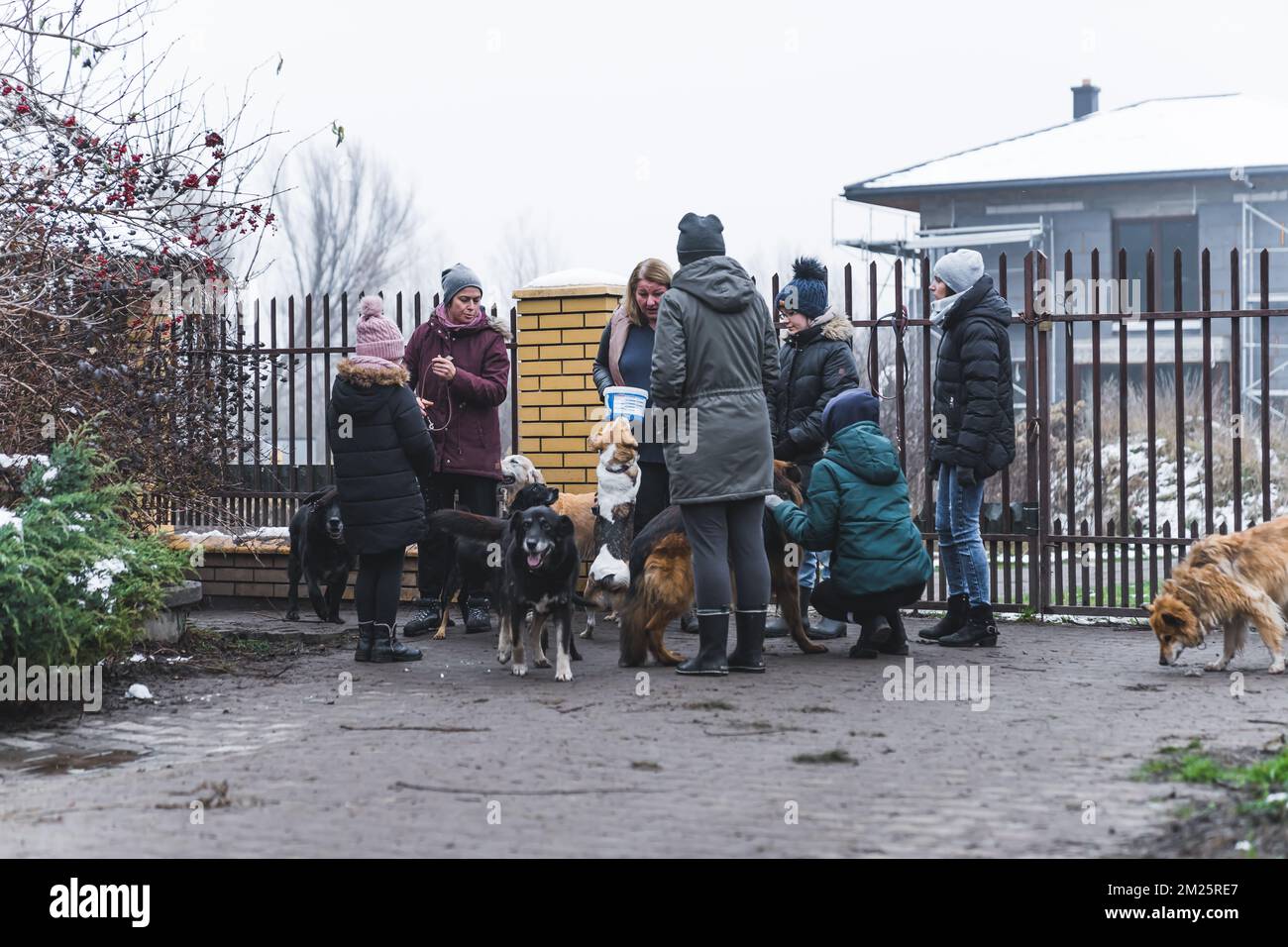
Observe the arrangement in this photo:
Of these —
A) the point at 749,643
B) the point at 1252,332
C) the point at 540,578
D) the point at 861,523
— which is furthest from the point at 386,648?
the point at 1252,332

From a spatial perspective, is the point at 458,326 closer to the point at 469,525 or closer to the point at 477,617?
the point at 469,525

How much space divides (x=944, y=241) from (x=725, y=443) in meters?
24.5

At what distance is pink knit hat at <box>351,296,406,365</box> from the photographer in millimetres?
8031

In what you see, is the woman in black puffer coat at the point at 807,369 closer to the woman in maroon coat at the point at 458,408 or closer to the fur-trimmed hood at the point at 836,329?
the fur-trimmed hood at the point at 836,329

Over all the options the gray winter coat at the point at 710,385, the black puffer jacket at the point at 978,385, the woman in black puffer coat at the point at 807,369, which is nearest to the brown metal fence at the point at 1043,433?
the black puffer jacket at the point at 978,385

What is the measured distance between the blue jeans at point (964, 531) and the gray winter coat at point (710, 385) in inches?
69.0

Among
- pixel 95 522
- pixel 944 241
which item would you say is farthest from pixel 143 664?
pixel 944 241

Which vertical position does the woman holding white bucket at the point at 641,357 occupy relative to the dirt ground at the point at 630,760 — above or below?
above

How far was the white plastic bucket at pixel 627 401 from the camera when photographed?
8711 mm

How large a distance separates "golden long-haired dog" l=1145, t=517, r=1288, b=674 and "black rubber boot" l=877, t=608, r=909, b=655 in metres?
1.31

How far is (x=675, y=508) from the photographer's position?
25.3ft

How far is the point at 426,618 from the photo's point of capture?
934 centimetres

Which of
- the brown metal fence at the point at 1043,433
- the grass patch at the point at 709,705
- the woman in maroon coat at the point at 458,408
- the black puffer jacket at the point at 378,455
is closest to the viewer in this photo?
the grass patch at the point at 709,705
